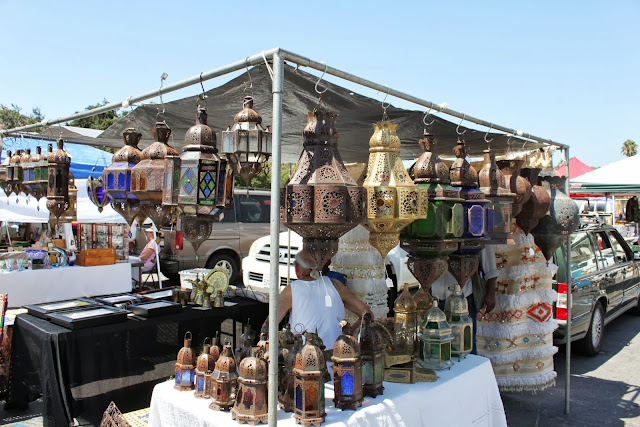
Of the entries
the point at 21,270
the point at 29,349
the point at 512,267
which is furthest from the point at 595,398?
the point at 21,270

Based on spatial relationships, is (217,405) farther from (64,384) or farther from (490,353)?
(490,353)

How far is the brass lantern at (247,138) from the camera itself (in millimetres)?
2508

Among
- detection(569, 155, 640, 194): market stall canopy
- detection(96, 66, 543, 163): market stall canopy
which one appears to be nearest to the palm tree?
detection(569, 155, 640, 194): market stall canopy

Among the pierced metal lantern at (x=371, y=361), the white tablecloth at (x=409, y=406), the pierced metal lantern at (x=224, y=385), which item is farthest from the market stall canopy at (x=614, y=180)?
the pierced metal lantern at (x=224, y=385)

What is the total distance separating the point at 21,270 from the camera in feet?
20.1

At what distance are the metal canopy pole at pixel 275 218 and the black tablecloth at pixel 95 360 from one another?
1.97 meters

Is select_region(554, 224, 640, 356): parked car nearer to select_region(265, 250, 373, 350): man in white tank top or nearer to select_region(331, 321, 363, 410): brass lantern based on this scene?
select_region(265, 250, 373, 350): man in white tank top

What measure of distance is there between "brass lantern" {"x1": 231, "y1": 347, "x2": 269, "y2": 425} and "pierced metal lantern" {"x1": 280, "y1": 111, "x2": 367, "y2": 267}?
58 cm

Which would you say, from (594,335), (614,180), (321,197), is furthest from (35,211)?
(614,180)

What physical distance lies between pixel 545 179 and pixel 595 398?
8.32ft

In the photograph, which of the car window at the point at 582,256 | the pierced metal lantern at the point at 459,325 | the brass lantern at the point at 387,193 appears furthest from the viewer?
the car window at the point at 582,256

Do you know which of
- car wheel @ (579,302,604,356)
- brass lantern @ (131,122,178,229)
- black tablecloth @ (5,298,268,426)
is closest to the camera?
brass lantern @ (131,122,178,229)

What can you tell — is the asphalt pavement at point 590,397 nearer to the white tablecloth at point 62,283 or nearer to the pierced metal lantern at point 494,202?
the pierced metal lantern at point 494,202

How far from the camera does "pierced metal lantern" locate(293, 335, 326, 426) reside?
203 cm
